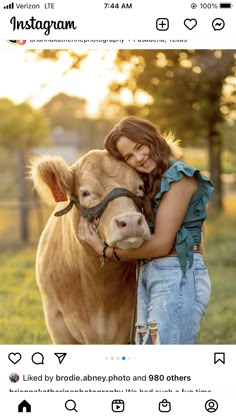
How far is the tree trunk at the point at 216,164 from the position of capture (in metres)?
7.40

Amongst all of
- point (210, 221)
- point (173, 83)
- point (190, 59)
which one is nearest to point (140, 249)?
point (190, 59)

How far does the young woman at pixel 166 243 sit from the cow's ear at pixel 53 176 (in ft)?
0.77

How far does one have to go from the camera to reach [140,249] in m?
2.45

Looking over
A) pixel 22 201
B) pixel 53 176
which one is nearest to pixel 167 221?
pixel 53 176

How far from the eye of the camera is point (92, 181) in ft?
8.86

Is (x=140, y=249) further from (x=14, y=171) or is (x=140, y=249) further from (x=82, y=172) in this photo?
(x=14, y=171)

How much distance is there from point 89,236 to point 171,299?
44 centimetres

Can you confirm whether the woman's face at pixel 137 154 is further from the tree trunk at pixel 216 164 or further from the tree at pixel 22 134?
the tree at pixel 22 134

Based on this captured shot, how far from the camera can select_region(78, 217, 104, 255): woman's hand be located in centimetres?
263
